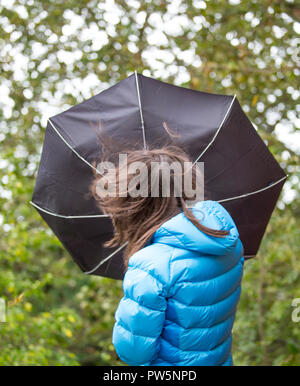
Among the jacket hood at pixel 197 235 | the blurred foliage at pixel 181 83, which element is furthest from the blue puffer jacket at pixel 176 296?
the blurred foliage at pixel 181 83

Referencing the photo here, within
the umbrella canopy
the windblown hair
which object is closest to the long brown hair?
the windblown hair

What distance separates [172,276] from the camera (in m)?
1.36

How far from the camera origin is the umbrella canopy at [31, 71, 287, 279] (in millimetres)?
1989

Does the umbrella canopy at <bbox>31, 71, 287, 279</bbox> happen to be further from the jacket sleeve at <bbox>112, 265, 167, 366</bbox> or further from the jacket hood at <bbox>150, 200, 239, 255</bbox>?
the jacket sleeve at <bbox>112, 265, 167, 366</bbox>

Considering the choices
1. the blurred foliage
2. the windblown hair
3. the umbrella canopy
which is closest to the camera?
the windblown hair

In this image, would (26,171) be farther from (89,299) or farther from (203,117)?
(203,117)

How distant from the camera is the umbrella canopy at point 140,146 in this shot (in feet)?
6.53

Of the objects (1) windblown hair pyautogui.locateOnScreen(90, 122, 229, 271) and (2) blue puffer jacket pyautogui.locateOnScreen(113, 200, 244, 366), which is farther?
(1) windblown hair pyautogui.locateOnScreen(90, 122, 229, 271)

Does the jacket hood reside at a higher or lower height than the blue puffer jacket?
higher

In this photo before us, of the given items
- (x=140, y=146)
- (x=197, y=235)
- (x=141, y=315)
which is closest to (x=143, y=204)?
(x=197, y=235)

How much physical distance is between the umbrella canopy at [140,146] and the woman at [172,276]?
45cm

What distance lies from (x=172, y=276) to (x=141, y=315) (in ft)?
0.48

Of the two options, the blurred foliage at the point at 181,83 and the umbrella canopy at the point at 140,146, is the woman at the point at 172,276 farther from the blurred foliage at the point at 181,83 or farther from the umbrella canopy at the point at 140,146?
the blurred foliage at the point at 181,83

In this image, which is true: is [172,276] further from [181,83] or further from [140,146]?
[181,83]
